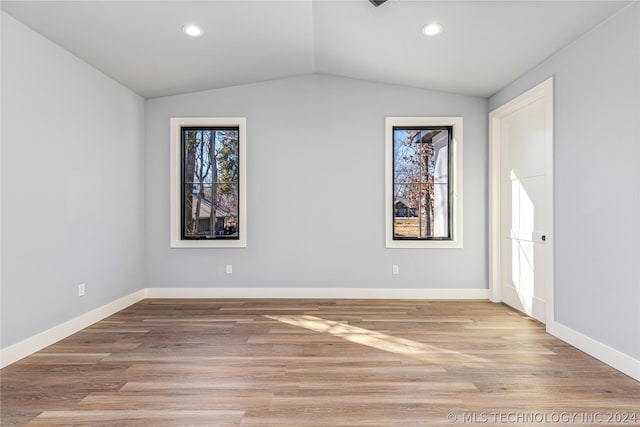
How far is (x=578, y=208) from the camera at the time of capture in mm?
2961

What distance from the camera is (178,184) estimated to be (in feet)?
15.3

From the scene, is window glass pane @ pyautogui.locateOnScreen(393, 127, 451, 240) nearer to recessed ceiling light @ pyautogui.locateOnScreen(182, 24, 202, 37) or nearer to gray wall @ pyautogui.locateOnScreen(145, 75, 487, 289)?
gray wall @ pyautogui.locateOnScreen(145, 75, 487, 289)

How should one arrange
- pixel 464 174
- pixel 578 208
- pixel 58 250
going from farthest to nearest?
pixel 464 174 < pixel 58 250 < pixel 578 208

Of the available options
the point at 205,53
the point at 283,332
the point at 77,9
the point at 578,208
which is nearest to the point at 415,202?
the point at 578,208

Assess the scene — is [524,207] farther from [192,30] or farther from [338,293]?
[192,30]

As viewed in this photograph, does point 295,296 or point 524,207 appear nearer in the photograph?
point 524,207

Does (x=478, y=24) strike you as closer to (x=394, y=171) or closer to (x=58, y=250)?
(x=394, y=171)

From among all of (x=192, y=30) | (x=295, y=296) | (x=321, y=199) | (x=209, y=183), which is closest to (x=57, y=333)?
(x=209, y=183)

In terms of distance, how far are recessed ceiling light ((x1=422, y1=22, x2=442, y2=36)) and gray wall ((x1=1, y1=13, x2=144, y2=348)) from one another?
3204 mm

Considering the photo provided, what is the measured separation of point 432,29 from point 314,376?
3.00m

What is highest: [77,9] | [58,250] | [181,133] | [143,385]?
[77,9]

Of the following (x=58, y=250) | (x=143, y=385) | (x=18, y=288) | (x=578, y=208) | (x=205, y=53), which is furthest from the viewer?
(x=205, y=53)

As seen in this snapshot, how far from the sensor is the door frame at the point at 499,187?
3289 mm

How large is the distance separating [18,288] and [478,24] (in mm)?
4163
